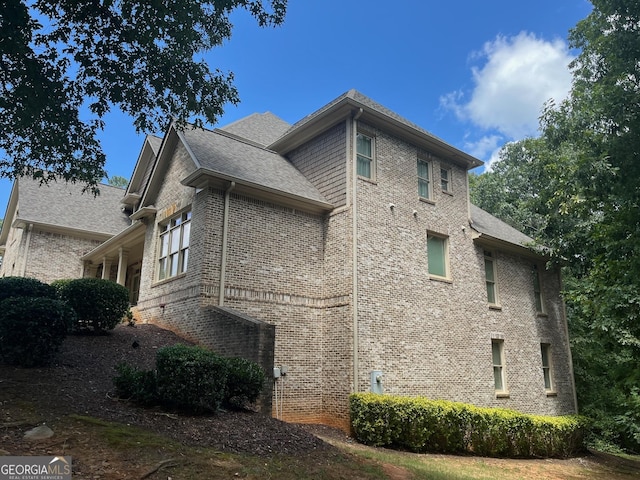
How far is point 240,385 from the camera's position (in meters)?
8.63

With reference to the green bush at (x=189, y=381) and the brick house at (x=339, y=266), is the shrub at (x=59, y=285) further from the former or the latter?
the green bush at (x=189, y=381)

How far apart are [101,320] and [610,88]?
1318 cm

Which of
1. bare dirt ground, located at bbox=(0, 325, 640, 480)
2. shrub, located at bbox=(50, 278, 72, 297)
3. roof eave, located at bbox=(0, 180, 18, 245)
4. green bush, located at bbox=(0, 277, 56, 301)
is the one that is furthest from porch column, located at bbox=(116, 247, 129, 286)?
roof eave, located at bbox=(0, 180, 18, 245)

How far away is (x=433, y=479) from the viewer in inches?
291

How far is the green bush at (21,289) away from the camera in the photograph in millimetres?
11289

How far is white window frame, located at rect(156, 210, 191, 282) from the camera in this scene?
1346cm

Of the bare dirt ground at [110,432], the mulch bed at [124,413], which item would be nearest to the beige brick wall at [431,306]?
the bare dirt ground at [110,432]

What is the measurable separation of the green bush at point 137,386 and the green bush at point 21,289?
4679 mm

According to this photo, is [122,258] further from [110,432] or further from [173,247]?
[110,432]

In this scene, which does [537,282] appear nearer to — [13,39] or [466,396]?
[466,396]

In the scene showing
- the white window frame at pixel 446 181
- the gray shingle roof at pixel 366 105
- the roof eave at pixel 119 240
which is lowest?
the roof eave at pixel 119 240

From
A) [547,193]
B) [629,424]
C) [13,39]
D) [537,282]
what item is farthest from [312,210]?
[629,424]

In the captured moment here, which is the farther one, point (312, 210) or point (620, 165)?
point (312, 210)

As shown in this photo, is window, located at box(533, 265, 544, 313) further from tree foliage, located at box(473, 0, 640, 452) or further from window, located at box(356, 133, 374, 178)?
window, located at box(356, 133, 374, 178)
